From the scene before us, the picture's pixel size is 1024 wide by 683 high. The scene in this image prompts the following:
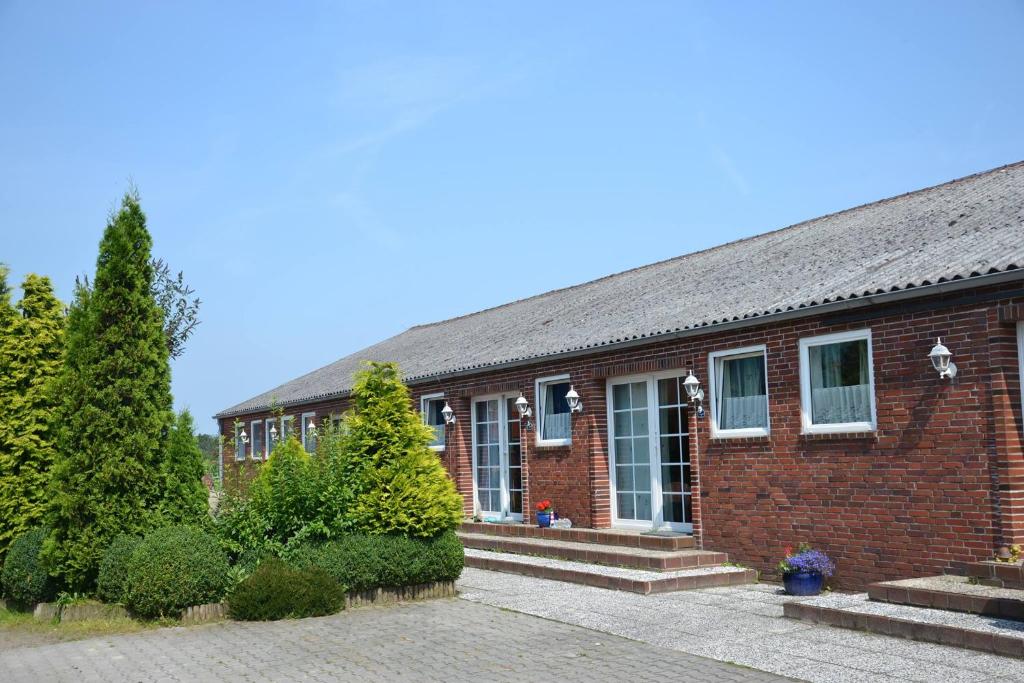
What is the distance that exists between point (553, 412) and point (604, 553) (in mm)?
3546

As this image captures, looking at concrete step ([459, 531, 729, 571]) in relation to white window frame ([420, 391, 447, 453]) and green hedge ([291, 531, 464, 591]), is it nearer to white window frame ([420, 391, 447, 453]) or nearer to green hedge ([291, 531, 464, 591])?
green hedge ([291, 531, 464, 591])

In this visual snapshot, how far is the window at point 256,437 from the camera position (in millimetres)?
29797

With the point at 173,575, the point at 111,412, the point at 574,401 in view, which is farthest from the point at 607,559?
the point at 111,412

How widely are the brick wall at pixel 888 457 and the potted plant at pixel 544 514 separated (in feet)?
10.6

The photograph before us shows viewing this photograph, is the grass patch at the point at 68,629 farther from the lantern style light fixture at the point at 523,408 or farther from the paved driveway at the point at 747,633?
the lantern style light fixture at the point at 523,408

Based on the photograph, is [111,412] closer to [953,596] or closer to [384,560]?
[384,560]

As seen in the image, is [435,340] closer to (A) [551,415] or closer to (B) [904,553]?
(A) [551,415]

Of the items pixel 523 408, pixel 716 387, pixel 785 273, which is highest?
pixel 785 273

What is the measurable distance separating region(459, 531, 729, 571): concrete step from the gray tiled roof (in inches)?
119

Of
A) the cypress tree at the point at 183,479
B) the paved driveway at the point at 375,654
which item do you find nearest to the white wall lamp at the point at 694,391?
the paved driveway at the point at 375,654

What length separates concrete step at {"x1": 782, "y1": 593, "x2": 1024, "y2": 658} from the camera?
7.55 meters

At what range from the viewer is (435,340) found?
26.2 meters

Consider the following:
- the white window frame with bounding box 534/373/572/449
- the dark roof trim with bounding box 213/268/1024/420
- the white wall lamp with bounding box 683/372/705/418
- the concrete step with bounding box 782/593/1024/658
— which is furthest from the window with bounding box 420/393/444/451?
the concrete step with bounding box 782/593/1024/658

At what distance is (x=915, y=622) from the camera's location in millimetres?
8188
